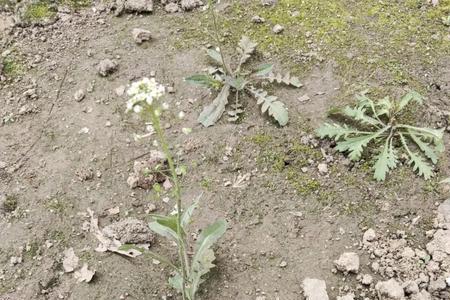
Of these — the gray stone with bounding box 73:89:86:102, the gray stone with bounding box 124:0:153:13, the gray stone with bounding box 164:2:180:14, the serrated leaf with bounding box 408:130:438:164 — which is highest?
the gray stone with bounding box 124:0:153:13

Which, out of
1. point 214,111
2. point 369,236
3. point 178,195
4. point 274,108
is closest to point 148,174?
point 214,111

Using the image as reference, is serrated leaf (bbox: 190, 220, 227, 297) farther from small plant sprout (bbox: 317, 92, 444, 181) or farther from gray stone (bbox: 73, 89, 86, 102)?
gray stone (bbox: 73, 89, 86, 102)

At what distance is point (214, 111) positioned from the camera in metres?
3.78

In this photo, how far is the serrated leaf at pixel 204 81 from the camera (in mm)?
3838

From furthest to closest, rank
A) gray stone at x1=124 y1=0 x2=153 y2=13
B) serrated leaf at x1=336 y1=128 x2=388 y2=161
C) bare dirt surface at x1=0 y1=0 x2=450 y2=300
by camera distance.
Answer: gray stone at x1=124 y1=0 x2=153 y2=13 < serrated leaf at x1=336 y1=128 x2=388 y2=161 < bare dirt surface at x1=0 y1=0 x2=450 y2=300

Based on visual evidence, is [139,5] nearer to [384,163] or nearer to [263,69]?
[263,69]

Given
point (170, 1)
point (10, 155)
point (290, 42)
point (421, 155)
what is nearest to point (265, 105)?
point (290, 42)

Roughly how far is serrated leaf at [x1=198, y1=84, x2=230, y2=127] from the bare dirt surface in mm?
53

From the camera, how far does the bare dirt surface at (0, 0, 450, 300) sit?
10.2 feet

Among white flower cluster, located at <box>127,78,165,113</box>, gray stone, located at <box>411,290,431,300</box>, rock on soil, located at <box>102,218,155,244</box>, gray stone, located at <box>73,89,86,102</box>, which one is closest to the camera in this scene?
white flower cluster, located at <box>127,78,165,113</box>

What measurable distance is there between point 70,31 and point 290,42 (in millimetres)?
1700

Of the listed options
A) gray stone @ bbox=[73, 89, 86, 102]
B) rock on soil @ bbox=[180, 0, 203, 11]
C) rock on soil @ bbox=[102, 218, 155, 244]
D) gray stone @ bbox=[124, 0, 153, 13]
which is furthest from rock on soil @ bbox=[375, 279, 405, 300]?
gray stone @ bbox=[124, 0, 153, 13]

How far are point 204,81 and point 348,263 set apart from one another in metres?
1.56

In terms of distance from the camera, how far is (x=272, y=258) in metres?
3.16
